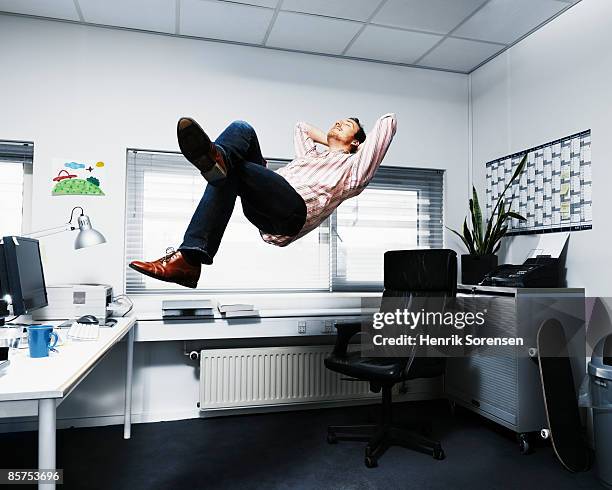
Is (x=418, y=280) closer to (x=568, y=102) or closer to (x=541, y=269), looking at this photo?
(x=541, y=269)

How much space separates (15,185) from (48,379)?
2320 mm

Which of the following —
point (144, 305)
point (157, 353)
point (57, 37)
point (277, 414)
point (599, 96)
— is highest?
point (57, 37)

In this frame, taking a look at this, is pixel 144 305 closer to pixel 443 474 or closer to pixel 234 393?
pixel 234 393

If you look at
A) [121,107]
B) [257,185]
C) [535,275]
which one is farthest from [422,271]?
[121,107]

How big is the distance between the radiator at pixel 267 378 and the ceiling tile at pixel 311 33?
226 centimetres

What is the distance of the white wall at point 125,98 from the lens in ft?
10.4

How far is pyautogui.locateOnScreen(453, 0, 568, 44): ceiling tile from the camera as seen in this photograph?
300cm

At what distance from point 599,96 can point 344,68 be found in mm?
1804

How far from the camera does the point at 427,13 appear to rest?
3.10 metres

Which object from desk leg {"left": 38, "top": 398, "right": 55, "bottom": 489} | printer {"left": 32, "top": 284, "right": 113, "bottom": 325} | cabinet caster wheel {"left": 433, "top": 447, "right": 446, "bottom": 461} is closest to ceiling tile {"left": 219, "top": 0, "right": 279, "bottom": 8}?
printer {"left": 32, "top": 284, "right": 113, "bottom": 325}

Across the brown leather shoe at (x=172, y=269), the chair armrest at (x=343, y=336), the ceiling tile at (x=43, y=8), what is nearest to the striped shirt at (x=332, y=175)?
the brown leather shoe at (x=172, y=269)

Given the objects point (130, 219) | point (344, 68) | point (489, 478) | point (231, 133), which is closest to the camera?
point (231, 133)

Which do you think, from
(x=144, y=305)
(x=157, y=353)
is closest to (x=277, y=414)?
(x=157, y=353)

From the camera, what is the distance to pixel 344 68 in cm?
376
